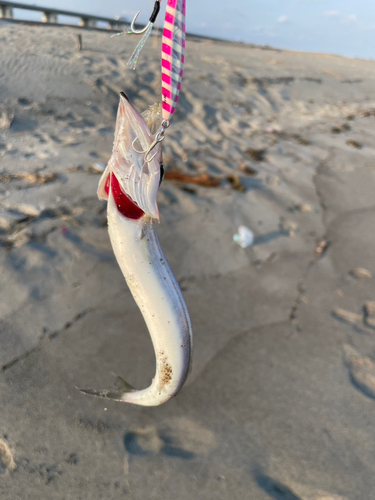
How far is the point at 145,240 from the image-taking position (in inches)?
62.4

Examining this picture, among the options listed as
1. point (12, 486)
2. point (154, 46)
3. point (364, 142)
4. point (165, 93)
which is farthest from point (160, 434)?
point (154, 46)

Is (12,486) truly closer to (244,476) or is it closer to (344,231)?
(244,476)

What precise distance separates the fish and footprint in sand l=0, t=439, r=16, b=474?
80 centimetres

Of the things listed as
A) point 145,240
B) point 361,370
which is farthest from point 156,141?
point 361,370

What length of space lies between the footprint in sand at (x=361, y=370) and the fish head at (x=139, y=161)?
79.0 inches

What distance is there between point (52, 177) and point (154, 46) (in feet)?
25.7

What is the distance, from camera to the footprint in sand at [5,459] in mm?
1743

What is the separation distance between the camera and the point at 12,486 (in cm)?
169

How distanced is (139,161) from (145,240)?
15.5 inches

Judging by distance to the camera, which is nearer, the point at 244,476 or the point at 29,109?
the point at 244,476

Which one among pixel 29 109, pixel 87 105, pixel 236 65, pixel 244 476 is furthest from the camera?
pixel 236 65

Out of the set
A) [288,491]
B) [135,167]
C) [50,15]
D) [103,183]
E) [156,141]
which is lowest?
[288,491]

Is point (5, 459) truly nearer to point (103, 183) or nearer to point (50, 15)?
point (103, 183)

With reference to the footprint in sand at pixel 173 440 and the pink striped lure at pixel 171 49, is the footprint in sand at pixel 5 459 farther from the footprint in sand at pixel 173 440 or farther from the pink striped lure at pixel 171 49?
the pink striped lure at pixel 171 49
